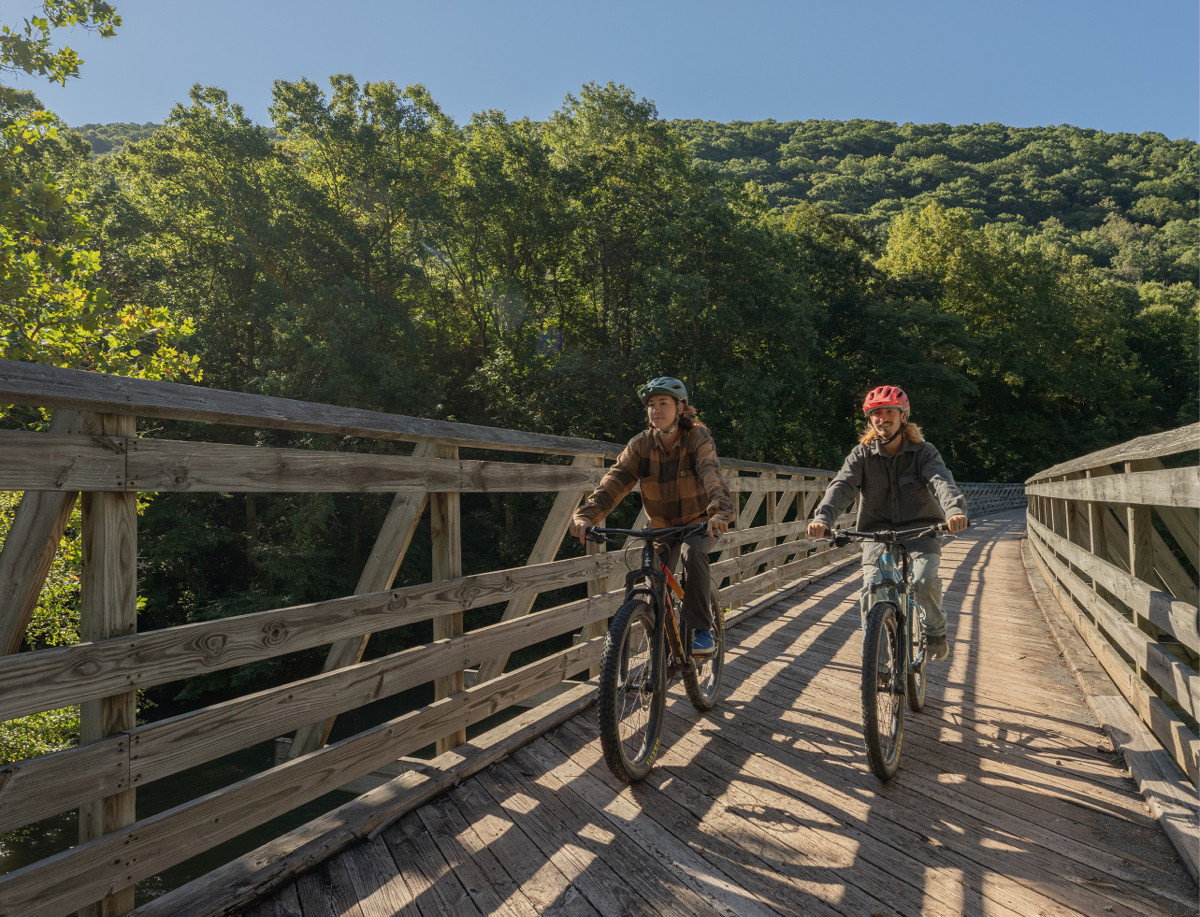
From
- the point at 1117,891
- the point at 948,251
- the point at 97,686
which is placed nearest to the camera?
the point at 97,686

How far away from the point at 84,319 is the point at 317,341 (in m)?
11.0

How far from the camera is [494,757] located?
3311 mm

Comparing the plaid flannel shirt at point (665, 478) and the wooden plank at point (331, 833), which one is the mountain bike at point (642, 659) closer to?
the plaid flannel shirt at point (665, 478)

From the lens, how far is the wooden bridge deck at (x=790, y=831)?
2262mm

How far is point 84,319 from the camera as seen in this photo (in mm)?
9859

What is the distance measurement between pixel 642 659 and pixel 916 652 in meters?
1.56

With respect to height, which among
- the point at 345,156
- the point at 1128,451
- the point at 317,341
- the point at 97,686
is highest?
the point at 345,156

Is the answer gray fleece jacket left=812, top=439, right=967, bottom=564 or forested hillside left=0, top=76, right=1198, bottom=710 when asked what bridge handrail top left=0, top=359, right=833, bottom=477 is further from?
forested hillside left=0, top=76, right=1198, bottom=710

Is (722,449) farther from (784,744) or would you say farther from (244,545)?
(784,744)

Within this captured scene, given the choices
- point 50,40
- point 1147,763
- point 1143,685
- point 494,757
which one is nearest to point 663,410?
point 494,757

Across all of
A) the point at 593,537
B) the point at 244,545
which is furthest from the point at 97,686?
the point at 244,545

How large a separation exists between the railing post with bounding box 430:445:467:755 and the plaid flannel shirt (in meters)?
Answer: 0.62

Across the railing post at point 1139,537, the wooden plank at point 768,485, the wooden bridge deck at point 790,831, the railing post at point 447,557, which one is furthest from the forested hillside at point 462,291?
the railing post at point 1139,537

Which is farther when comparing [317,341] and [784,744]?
[317,341]
